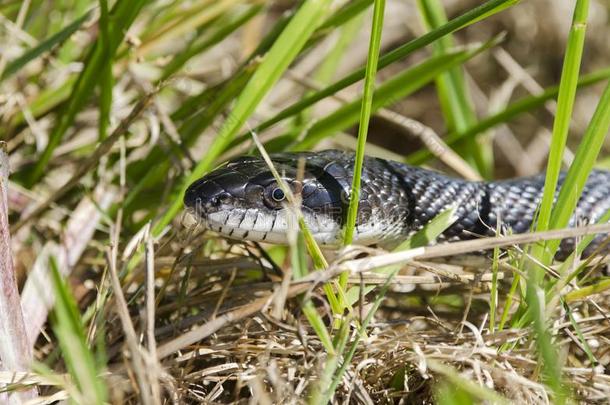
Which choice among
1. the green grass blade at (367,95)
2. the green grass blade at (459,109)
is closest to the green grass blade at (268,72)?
the green grass blade at (367,95)

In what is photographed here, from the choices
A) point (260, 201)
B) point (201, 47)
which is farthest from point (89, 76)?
point (260, 201)

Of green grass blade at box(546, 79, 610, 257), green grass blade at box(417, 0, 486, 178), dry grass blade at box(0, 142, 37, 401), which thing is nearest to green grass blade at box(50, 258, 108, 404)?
dry grass blade at box(0, 142, 37, 401)

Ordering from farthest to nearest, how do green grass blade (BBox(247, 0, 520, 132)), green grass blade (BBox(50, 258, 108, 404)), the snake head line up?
the snake head → green grass blade (BBox(247, 0, 520, 132)) → green grass blade (BBox(50, 258, 108, 404))

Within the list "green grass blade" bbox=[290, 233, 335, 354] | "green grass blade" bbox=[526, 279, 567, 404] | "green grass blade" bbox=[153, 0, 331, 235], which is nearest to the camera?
"green grass blade" bbox=[526, 279, 567, 404]

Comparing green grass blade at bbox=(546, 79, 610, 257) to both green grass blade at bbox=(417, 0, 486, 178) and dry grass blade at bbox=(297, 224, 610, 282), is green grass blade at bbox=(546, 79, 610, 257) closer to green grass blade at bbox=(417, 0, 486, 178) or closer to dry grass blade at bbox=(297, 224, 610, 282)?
dry grass blade at bbox=(297, 224, 610, 282)

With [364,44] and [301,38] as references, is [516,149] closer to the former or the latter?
[364,44]

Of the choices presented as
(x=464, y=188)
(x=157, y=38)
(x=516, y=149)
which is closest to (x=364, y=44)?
(x=516, y=149)
